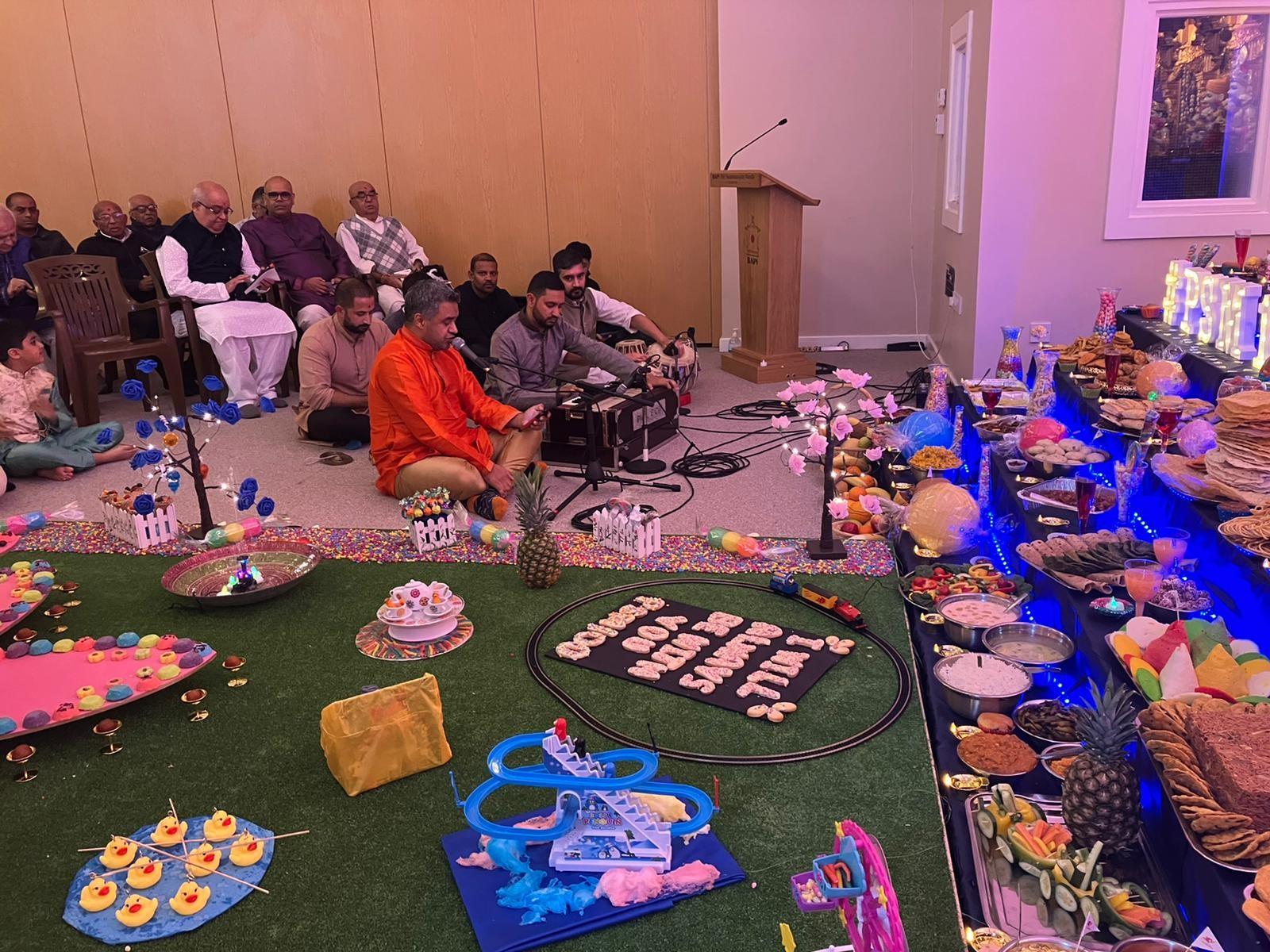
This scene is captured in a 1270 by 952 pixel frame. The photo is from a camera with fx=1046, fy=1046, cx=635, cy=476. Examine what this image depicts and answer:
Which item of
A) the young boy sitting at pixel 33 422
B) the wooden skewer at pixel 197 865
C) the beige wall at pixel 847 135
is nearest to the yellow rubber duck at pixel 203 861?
the wooden skewer at pixel 197 865

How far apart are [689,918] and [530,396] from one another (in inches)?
148

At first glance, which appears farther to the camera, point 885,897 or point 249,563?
point 249,563

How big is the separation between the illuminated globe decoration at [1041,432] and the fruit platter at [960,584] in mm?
768

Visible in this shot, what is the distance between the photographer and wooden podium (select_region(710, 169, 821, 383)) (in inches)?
280

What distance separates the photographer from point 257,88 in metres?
8.34

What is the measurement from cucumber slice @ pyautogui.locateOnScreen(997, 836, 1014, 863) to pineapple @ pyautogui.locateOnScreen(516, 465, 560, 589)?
6.55ft

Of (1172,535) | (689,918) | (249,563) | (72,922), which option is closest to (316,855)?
(72,922)

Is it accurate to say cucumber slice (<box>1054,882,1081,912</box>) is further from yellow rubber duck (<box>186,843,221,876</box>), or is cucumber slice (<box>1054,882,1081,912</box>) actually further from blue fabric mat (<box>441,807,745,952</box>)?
yellow rubber duck (<box>186,843,221,876</box>)

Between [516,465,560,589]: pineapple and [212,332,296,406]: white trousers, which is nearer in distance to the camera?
[516,465,560,589]: pineapple

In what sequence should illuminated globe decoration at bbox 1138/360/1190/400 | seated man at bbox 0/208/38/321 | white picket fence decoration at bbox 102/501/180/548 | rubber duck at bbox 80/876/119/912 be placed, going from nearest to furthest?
rubber duck at bbox 80/876/119/912
illuminated globe decoration at bbox 1138/360/1190/400
white picket fence decoration at bbox 102/501/180/548
seated man at bbox 0/208/38/321

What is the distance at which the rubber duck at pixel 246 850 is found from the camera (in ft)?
8.11

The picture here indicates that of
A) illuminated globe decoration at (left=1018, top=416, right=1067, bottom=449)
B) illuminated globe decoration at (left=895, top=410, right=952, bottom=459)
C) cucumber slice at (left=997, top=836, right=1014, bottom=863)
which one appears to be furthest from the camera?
illuminated globe decoration at (left=895, top=410, right=952, bottom=459)

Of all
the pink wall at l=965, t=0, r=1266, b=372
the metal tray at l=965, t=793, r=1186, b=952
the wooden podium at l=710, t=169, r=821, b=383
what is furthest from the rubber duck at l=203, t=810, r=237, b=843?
the wooden podium at l=710, t=169, r=821, b=383

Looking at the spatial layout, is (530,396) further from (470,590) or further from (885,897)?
(885,897)
